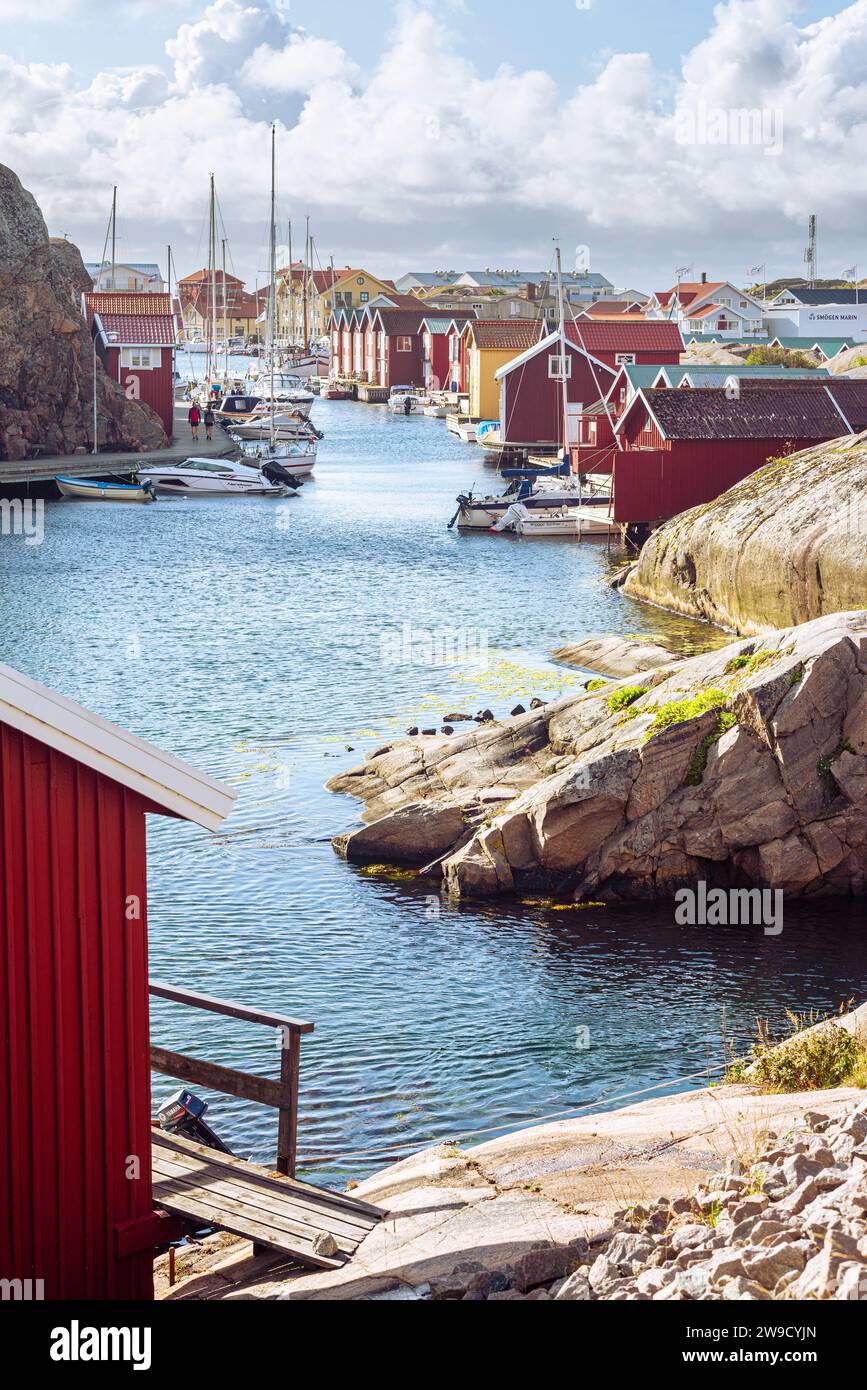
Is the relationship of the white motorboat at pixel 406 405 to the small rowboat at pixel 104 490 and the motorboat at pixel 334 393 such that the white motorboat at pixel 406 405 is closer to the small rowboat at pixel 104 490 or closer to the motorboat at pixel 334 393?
the motorboat at pixel 334 393

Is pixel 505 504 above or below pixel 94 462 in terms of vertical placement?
A: below

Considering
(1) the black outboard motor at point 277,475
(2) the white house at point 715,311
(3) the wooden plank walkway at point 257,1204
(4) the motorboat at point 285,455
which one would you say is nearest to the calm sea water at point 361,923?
(3) the wooden plank walkway at point 257,1204

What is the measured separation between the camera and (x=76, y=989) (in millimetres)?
8242

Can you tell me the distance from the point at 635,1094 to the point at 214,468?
5959 centimetres

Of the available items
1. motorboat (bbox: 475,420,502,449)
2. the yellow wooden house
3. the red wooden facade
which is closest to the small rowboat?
the red wooden facade

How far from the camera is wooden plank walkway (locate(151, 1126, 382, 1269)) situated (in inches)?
333

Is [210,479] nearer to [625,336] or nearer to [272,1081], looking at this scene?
[625,336]

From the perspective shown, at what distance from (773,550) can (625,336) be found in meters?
49.0

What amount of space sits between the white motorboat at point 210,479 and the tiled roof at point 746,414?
2376 centimetres

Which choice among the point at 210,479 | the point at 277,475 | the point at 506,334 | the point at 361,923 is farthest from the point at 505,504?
the point at 506,334

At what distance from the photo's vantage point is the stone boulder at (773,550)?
3378 centimetres
